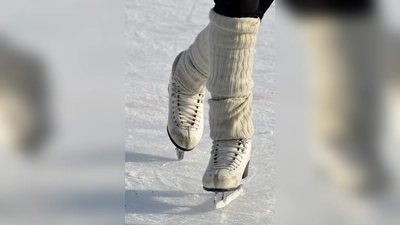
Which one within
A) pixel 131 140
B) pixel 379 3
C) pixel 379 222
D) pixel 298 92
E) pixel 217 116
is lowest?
pixel 131 140

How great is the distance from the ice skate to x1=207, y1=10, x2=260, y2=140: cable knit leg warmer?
0.03 metres

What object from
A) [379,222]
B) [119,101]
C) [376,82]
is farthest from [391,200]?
Result: [119,101]

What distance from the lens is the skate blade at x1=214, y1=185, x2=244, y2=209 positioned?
1.59m

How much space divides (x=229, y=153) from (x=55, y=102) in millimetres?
1197

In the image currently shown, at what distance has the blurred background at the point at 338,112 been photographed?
569mm

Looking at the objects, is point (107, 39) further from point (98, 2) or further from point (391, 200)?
point (391, 200)

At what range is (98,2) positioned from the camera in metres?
0.44

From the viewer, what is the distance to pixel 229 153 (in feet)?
5.28

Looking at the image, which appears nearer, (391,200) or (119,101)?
(119,101)

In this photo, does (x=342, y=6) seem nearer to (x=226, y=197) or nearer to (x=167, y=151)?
(x=226, y=197)

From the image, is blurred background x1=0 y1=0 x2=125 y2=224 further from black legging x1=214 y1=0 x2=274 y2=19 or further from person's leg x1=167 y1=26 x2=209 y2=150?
person's leg x1=167 y1=26 x2=209 y2=150

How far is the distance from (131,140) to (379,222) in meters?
1.50

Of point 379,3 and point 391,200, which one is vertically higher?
point 379,3

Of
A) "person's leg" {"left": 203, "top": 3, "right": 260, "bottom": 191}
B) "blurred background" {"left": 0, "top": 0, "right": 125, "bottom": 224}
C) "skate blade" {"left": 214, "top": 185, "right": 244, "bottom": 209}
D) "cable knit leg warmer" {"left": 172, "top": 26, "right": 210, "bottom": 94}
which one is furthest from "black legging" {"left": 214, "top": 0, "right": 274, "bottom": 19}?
"blurred background" {"left": 0, "top": 0, "right": 125, "bottom": 224}
